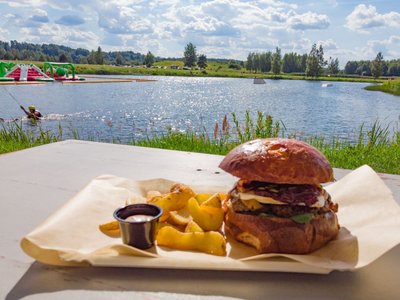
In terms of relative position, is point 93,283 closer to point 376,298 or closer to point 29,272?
point 29,272

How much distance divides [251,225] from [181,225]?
11.9 inches

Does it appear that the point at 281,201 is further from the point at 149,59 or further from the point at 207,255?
the point at 149,59

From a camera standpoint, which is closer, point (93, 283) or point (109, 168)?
point (93, 283)

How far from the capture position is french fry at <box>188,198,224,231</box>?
140cm

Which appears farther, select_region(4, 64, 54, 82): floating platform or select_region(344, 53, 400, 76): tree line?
select_region(344, 53, 400, 76): tree line

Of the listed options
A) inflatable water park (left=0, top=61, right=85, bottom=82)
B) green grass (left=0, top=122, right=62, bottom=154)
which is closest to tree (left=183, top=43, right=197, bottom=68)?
inflatable water park (left=0, top=61, right=85, bottom=82)

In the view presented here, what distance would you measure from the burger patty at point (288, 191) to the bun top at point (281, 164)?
0.03 meters

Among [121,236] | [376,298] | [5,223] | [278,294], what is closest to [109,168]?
[5,223]

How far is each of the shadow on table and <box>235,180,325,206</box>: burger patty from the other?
25 centimetres

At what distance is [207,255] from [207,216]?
192 mm

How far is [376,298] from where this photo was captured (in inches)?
40.3

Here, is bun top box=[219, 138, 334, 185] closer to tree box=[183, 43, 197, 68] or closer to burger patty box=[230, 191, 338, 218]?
burger patty box=[230, 191, 338, 218]

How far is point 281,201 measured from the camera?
1.30 m

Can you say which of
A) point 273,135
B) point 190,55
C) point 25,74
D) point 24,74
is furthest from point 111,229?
point 190,55
